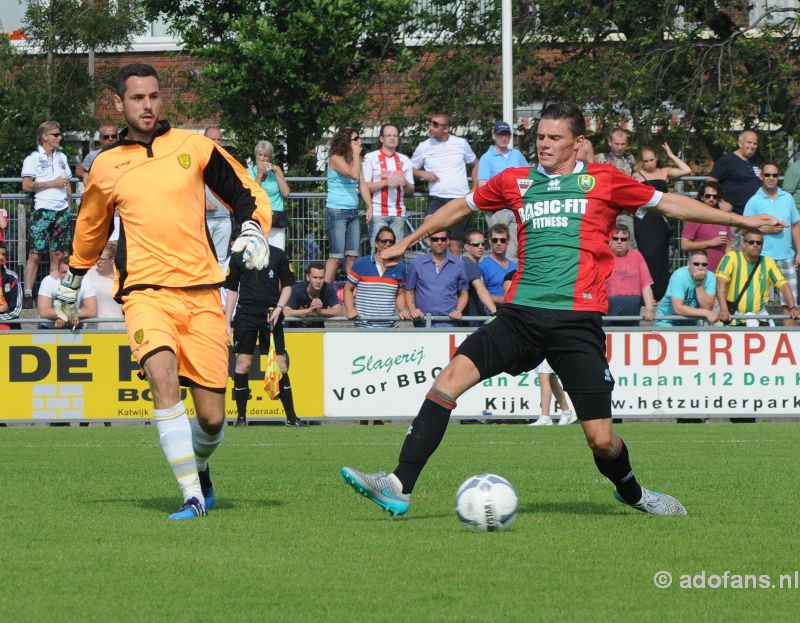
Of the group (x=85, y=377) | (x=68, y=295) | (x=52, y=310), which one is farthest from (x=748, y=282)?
(x=68, y=295)

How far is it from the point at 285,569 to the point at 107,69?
31.1 meters

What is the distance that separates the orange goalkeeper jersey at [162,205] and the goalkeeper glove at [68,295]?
0.41 metres

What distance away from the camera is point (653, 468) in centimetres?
1154

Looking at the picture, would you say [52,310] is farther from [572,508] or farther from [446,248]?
[572,508]

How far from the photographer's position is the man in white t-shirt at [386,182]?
19.4 meters

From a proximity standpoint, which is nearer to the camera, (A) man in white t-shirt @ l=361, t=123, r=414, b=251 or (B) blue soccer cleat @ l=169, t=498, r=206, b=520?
(B) blue soccer cleat @ l=169, t=498, r=206, b=520

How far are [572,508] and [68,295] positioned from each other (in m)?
3.37

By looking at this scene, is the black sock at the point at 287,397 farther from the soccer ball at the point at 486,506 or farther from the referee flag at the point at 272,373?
the soccer ball at the point at 486,506

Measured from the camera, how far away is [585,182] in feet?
26.4

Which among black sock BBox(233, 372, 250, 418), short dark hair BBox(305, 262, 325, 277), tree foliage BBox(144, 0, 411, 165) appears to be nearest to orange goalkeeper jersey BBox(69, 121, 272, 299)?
black sock BBox(233, 372, 250, 418)

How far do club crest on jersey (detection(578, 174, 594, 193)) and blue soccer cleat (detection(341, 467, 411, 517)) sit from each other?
195 centimetres

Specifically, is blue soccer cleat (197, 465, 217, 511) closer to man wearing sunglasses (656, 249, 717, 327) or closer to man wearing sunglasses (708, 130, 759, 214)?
man wearing sunglasses (656, 249, 717, 327)

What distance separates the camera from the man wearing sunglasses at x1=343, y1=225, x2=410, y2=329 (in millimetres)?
18547

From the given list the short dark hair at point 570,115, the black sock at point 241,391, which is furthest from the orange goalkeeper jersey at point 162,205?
the black sock at point 241,391
